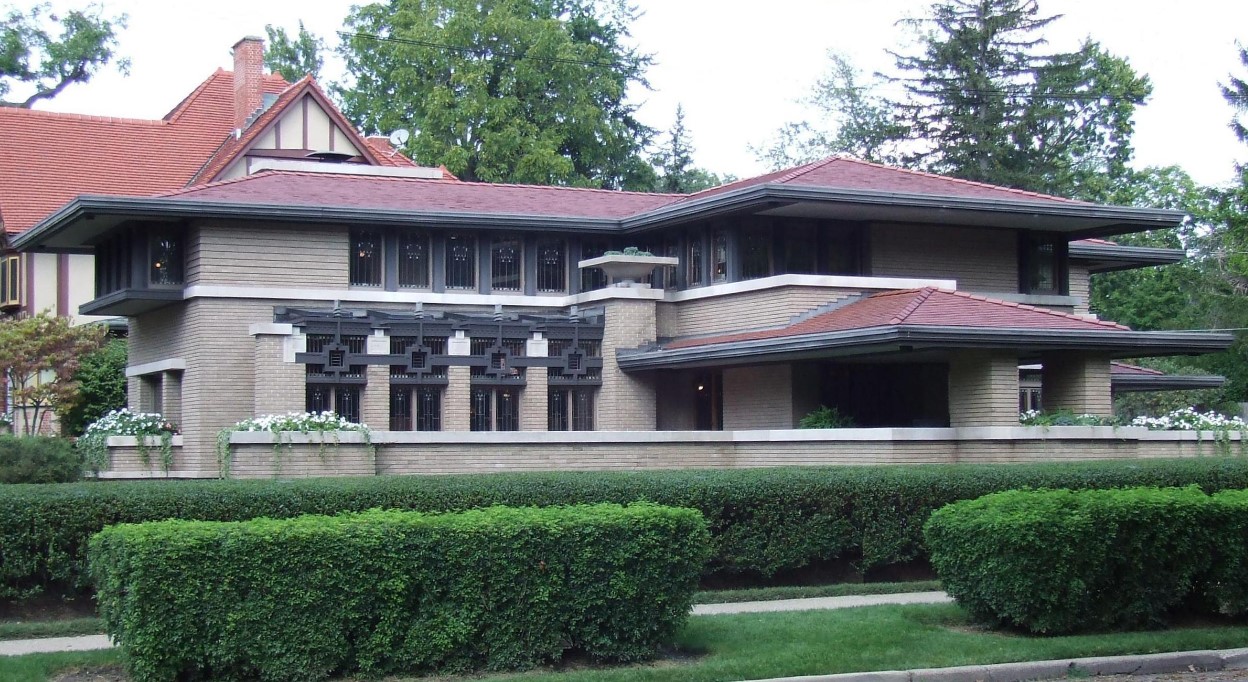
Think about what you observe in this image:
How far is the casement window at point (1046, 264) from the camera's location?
95.6ft

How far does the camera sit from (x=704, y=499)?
51.5 feet

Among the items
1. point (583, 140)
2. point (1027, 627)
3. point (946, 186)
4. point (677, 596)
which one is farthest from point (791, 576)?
point (583, 140)

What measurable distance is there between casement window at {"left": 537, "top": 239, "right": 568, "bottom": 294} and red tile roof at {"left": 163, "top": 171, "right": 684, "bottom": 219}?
25.7 inches

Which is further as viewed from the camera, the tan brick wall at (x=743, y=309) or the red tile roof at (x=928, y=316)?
the tan brick wall at (x=743, y=309)

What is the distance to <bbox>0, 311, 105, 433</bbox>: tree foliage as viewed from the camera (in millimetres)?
34938

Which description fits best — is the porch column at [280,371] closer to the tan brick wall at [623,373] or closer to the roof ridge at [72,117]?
the tan brick wall at [623,373]

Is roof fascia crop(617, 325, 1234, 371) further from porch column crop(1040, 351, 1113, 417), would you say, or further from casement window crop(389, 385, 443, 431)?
casement window crop(389, 385, 443, 431)

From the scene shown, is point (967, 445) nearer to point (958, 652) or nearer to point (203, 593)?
point (958, 652)

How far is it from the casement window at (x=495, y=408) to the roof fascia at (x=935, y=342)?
2.62m

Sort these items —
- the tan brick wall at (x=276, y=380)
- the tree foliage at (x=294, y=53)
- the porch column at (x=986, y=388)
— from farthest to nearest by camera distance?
the tree foliage at (x=294, y=53), the tan brick wall at (x=276, y=380), the porch column at (x=986, y=388)

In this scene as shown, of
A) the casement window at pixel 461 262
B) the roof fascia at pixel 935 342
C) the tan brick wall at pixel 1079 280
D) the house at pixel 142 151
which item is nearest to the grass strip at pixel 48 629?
the roof fascia at pixel 935 342

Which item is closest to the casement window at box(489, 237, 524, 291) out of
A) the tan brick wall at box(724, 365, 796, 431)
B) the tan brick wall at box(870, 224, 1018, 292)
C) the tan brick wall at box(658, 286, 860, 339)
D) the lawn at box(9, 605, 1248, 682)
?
the tan brick wall at box(658, 286, 860, 339)

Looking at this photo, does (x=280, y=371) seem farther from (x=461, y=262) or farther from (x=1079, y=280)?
(x=1079, y=280)

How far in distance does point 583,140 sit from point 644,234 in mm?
23538
